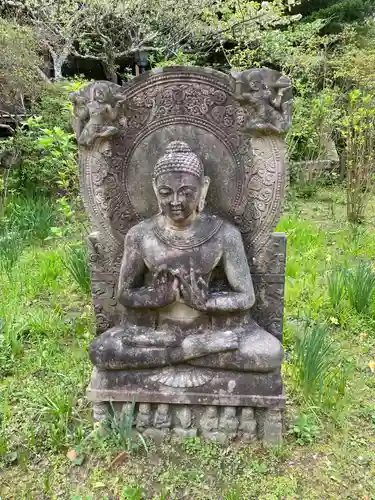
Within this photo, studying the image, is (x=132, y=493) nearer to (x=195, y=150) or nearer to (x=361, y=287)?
(x=195, y=150)

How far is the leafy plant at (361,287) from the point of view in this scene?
347cm

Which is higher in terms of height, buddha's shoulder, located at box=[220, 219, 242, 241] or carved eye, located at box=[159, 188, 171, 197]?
carved eye, located at box=[159, 188, 171, 197]

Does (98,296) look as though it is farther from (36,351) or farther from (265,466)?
(265,466)

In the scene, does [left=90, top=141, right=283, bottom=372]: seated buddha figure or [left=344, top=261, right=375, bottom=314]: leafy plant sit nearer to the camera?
[left=90, top=141, right=283, bottom=372]: seated buddha figure

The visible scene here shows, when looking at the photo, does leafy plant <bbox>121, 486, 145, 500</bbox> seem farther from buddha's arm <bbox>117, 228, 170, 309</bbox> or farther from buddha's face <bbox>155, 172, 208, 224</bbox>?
buddha's face <bbox>155, 172, 208, 224</bbox>

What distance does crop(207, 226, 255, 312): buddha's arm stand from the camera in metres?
2.38

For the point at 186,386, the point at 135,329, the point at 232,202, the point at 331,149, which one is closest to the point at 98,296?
the point at 135,329

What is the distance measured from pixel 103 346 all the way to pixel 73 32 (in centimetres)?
856

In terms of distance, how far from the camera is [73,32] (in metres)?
9.22

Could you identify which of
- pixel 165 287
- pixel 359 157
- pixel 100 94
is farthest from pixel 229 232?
pixel 359 157

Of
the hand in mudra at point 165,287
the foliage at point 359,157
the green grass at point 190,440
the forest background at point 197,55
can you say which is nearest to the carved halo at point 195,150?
the hand in mudra at point 165,287

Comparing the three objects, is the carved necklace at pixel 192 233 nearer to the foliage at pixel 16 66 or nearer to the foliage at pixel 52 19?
the foliage at pixel 16 66

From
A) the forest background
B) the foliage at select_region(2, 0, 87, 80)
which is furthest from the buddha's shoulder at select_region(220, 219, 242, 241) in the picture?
the foliage at select_region(2, 0, 87, 80)

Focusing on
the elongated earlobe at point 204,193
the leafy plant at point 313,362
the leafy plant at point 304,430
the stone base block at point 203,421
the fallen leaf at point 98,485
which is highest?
the elongated earlobe at point 204,193
